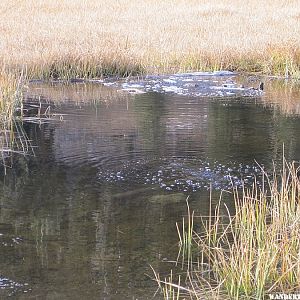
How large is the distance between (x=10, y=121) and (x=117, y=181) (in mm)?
2384

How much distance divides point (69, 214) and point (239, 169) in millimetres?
2124

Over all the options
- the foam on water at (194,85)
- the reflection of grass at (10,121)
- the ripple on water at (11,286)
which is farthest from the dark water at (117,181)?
the foam on water at (194,85)

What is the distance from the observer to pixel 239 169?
267 inches

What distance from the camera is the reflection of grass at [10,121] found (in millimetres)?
7645

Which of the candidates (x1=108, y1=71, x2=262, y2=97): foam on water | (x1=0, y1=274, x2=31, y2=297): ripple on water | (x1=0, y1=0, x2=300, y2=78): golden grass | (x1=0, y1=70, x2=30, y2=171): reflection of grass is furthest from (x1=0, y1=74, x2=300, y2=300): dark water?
(x1=0, y1=0, x2=300, y2=78): golden grass

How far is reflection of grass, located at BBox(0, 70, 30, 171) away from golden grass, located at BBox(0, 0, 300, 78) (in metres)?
3.88

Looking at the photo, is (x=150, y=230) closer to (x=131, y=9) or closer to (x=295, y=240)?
(x=295, y=240)

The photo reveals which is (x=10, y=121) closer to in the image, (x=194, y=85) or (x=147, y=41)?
(x=194, y=85)

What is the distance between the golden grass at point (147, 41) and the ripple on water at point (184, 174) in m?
6.45

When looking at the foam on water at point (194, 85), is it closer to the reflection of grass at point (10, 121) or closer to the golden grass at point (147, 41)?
the golden grass at point (147, 41)

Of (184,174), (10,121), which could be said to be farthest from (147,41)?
(184,174)

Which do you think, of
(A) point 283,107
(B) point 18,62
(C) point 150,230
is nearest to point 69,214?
(C) point 150,230

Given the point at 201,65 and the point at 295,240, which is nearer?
the point at 295,240

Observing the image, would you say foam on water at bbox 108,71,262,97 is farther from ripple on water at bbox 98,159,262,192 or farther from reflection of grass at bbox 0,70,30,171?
ripple on water at bbox 98,159,262,192
